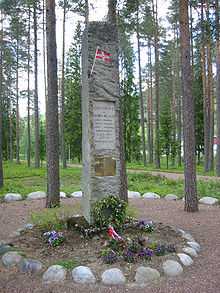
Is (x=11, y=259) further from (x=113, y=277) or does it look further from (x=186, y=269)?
(x=186, y=269)

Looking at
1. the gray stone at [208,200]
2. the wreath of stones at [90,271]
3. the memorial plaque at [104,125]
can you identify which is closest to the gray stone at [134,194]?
the gray stone at [208,200]

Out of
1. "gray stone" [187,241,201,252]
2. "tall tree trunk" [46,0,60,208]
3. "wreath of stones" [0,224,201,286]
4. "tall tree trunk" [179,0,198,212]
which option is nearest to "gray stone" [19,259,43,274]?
"wreath of stones" [0,224,201,286]

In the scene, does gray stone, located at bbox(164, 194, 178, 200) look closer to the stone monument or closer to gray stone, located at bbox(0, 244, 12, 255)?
the stone monument

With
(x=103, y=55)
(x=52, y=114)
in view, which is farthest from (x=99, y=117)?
(x=52, y=114)

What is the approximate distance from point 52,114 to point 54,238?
4.05m

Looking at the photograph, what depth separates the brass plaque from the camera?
589cm

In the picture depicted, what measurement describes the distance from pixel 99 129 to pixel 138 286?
2.64 m

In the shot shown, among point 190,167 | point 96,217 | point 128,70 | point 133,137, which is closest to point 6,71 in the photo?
point 128,70

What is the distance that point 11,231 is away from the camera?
6.77 meters

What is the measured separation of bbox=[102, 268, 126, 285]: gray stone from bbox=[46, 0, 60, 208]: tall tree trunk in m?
4.70

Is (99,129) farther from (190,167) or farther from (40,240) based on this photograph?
(190,167)

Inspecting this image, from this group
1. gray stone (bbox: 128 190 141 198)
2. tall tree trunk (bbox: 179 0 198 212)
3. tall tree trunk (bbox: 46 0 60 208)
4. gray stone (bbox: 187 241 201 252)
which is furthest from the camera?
gray stone (bbox: 128 190 141 198)

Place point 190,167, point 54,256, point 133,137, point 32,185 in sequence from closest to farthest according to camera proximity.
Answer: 1. point 54,256
2. point 190,167
3. point 32,185
4. point 133,137

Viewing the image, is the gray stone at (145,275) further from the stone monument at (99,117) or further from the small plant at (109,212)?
the stone monument at (99,117)
